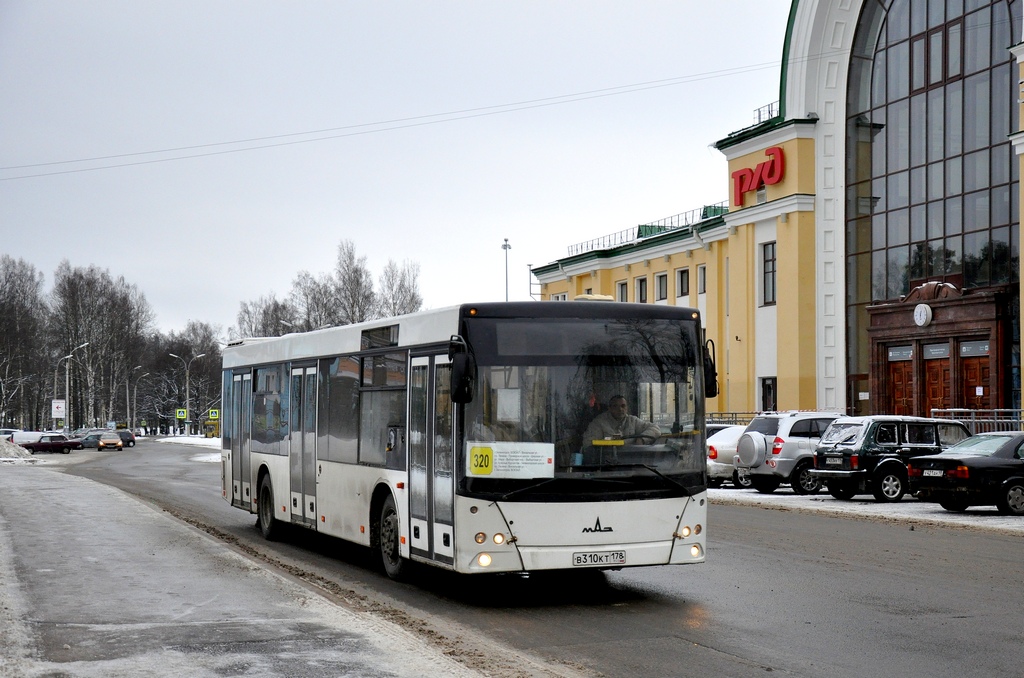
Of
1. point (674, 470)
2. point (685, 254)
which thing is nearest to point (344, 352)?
point (674, 470)

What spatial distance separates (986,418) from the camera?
34562 mm

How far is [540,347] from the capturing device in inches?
423

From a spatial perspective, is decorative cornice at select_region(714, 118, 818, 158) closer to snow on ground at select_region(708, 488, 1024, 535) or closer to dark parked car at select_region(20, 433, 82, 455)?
snow on ground at select_region(708, 488, 1024, 535)

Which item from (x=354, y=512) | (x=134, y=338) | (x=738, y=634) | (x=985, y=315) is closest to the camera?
(x=738, y=634)

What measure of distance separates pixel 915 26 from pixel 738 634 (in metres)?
34.9

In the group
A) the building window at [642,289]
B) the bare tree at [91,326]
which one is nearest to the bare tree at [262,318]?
the bare tree at [91,326]

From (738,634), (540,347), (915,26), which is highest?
(915,26)

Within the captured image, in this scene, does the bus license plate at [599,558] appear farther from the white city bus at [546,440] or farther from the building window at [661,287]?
the building window at [661,287]

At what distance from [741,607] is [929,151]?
3159cm

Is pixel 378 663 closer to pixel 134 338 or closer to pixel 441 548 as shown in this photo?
pixel 441 548

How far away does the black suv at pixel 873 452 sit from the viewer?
79.0ft

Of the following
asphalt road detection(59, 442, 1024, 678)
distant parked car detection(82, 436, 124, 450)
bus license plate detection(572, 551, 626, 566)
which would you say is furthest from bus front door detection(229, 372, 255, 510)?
distant parked car detection(82, 436, 124, 450)

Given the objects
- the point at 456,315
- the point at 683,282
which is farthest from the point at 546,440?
the point at 683,282

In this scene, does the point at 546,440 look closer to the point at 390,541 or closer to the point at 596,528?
the point at 596,528
